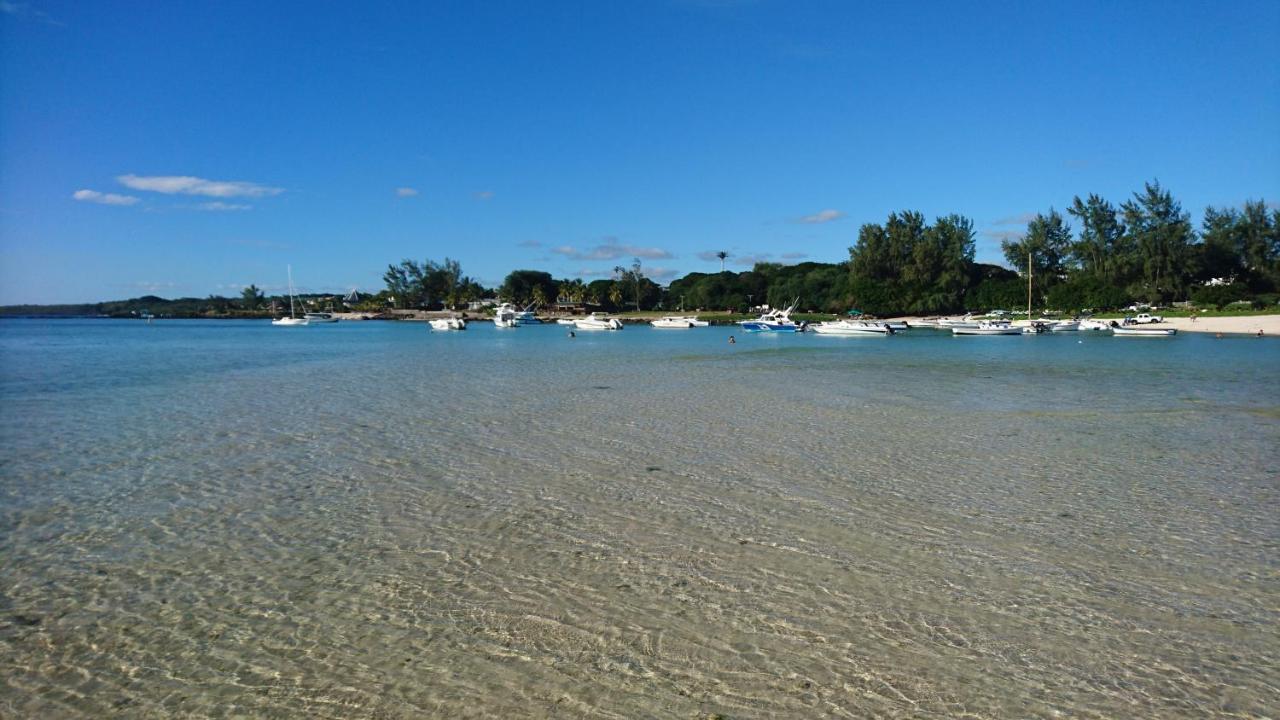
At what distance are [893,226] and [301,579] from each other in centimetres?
13441

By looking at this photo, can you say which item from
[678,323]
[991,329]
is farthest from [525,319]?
[991,329]

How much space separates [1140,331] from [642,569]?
73.7m

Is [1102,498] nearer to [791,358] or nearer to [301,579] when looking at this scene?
[301,579]

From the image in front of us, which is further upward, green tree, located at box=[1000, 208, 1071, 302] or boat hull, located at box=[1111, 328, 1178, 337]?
green tree, located at box=[1000, 208, 1071, 302]

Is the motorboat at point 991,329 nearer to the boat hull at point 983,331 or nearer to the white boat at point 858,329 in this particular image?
the boat hull at point 983,331

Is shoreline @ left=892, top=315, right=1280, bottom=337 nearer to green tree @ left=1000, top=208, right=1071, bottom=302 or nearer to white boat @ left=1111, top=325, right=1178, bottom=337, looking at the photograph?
white boat @ left=1111, top=325, right=1178, bottom=337

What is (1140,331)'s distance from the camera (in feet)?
215

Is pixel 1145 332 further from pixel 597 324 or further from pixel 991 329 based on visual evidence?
pixel 597 324

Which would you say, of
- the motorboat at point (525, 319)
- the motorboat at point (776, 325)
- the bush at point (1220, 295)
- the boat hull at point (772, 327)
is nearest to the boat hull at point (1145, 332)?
the bush at point (1220, 295)

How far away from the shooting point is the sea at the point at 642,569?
16.0ft

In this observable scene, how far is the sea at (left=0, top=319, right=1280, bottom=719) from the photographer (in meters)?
4.88

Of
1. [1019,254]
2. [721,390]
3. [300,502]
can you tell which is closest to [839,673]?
[300,502]

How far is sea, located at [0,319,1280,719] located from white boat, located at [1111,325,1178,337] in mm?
56849

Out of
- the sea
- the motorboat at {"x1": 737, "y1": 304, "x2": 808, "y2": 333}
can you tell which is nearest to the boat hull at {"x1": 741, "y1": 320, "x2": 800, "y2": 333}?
the motorboat at {"x1": 737, "y1": 304, "x2": 808, "y2": 333}
